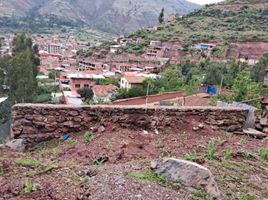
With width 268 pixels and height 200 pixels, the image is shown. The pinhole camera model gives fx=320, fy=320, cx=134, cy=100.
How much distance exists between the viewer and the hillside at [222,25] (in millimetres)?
43156

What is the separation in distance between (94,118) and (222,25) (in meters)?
47.3

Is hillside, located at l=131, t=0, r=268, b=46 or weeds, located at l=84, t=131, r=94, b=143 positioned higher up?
hillside, located at l=131, t=0, r=268, b=46

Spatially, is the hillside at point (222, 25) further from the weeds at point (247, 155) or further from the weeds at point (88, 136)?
the weeds at point (88, 136)

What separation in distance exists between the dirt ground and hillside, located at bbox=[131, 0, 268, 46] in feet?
130

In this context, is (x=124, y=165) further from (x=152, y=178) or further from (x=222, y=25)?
(x=222, y=25)

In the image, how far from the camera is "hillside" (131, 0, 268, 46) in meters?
43.2

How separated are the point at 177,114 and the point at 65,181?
236 centimetres

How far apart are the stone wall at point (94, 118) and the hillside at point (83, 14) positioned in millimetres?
107618

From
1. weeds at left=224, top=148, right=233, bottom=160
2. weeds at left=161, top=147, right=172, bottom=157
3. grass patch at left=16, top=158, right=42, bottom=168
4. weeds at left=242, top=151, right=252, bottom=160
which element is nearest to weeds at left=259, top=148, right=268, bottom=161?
weeds at left=242, top=151, right=252, bottom=160

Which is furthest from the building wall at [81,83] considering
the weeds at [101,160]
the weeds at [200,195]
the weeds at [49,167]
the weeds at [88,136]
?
the weeds at [200,195]

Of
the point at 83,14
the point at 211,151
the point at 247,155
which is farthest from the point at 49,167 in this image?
the point at 83,14

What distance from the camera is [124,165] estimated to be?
3207mm

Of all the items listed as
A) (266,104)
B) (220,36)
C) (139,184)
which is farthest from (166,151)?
(220,36)

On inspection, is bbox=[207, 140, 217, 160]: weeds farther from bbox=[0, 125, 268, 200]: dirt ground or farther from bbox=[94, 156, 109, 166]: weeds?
bbox=[94, 156, 109, 166]: weeds
